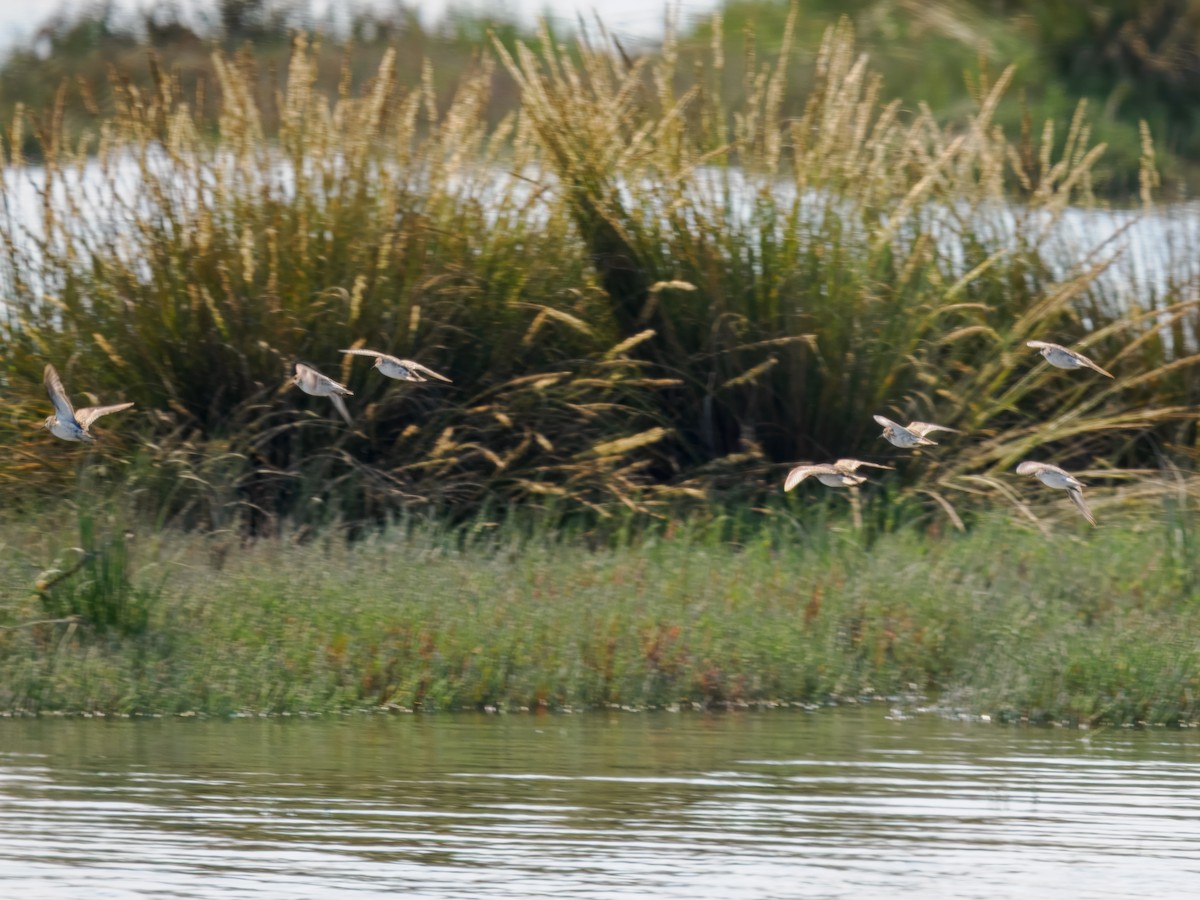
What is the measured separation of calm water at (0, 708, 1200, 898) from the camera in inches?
236

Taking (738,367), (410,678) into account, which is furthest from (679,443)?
(410,678)

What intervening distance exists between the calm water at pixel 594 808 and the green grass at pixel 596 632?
9.7 inches

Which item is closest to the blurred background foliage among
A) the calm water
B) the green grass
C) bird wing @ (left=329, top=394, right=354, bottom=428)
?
bird wing @ (left=329, top=394, right=354, bottom=428)

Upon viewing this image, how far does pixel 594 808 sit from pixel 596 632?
2.54m

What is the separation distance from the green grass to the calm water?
0.81ft

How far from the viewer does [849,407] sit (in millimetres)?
12820

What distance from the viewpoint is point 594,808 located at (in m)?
7.01

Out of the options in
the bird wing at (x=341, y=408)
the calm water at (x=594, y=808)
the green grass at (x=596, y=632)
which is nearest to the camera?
the calm water at (x=594, y=808)

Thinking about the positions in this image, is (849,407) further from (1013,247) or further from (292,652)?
(292,652)

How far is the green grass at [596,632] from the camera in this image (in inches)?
354

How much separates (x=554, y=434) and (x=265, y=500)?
1.71 m

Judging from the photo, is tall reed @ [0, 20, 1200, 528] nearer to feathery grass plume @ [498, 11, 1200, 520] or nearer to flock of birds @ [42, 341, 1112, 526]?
feathery grass plume @ [498, 11, 1200, 520]

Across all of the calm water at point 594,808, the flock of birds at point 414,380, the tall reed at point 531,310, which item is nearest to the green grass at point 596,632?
the calm water at point 594,808

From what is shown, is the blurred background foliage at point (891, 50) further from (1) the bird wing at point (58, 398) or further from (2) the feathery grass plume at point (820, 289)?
(1) the bird wing at point (58, 398)
